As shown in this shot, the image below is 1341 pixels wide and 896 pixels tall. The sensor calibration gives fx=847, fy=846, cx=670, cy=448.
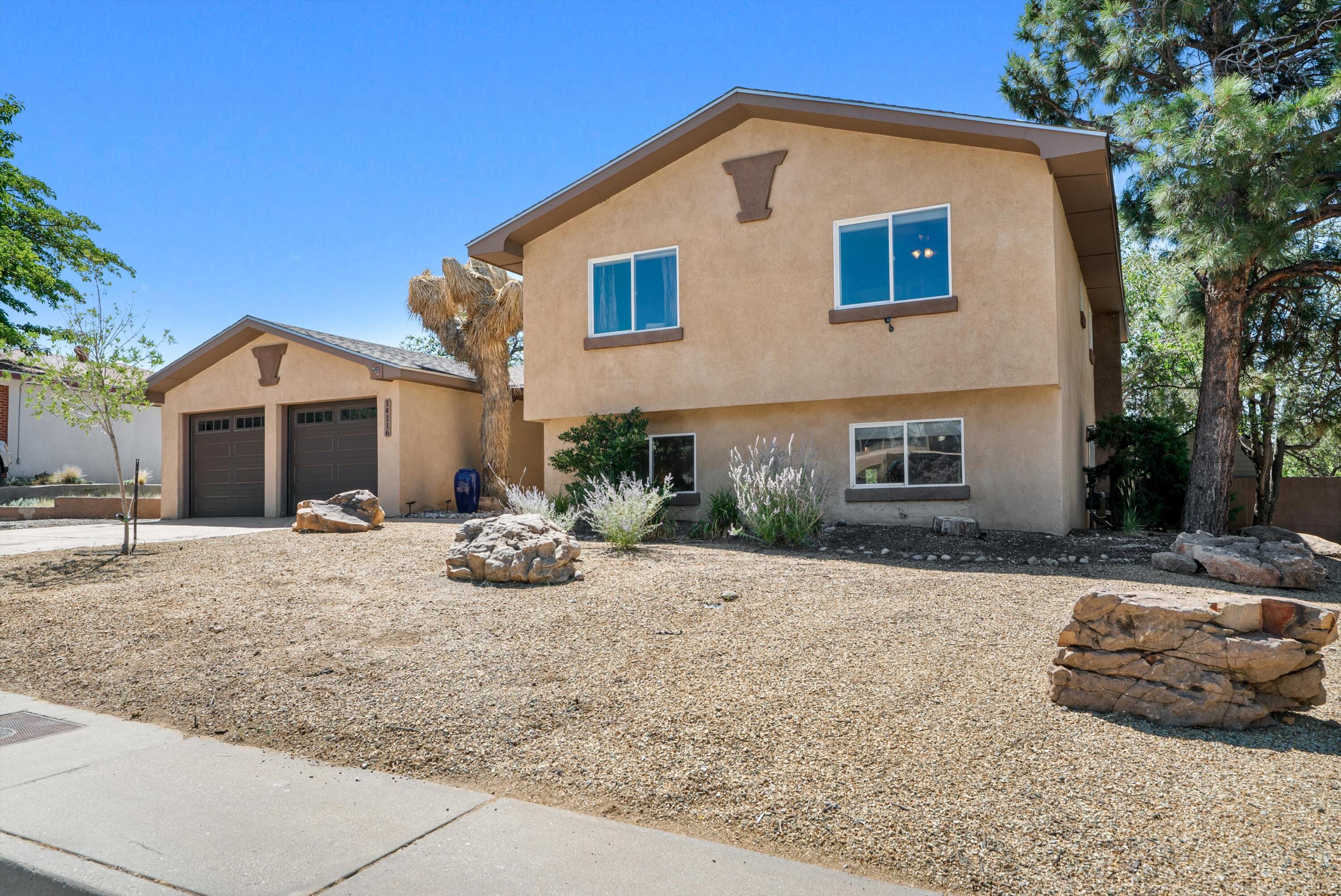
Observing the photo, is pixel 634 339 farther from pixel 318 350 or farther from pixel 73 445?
pixel 73 445

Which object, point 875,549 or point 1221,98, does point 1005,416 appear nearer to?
point 875,549

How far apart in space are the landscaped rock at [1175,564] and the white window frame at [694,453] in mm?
6371

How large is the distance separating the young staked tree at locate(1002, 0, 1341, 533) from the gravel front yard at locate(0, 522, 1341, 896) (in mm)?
4603

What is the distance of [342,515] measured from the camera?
12086 mm

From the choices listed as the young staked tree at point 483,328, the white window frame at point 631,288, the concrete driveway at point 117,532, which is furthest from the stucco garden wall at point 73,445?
the white window frame at point 631,288

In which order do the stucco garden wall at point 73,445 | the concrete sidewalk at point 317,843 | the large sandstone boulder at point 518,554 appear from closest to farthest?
the concrete sidewalk at point 317,843 < the large sandstone boulder at point 518,554 < the stucco garden wall at point 73,445

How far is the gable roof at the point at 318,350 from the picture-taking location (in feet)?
52.7

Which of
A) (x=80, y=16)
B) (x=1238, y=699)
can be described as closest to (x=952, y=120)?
(x=1238, y=699)

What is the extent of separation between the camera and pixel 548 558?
7.83m

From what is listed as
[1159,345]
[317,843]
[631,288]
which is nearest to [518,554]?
[317,843]

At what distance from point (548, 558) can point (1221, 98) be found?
9285 mm

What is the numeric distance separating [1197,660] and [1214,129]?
8.14 metres

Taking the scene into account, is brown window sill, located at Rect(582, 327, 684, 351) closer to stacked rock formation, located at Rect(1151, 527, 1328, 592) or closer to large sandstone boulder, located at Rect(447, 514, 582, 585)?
large sandstone boulder, located at Rect(447, 514, 582, 585)

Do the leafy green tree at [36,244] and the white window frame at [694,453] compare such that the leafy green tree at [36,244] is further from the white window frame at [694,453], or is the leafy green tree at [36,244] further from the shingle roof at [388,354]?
the white window frame at [694,453]
